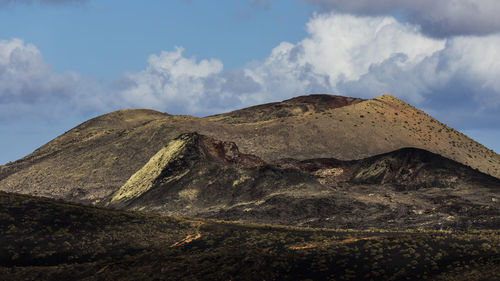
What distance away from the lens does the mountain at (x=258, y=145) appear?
336ft

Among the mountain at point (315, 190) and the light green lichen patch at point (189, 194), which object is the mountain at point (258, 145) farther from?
the light green lichen patch at point (189, 194)

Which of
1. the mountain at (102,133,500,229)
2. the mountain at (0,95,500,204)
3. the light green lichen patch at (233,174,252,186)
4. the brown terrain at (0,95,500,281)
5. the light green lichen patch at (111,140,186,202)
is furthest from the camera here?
the mountain at (0,95,500,204)

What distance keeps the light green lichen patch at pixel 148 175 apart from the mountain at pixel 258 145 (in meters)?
6.66

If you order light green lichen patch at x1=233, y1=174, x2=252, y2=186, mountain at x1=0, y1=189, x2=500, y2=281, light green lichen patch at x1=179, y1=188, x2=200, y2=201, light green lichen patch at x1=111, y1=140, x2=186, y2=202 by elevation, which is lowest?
mountain at x1=0, y1=189, x2=500, y2=281

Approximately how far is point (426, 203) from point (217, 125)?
201 ft

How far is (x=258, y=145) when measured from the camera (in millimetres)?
111062

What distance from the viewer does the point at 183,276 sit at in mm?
34062

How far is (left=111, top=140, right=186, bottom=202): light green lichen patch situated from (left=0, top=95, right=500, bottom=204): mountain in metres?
6.66

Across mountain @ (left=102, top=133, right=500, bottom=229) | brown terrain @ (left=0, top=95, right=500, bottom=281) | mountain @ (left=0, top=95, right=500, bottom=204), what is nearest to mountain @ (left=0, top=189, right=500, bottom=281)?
brown terrain @ (left=0, top=95, right=500, bottom=281)

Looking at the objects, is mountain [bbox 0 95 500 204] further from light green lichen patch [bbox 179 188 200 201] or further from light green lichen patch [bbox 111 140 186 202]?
light green lichen patch [bbox 179 188 200 201]

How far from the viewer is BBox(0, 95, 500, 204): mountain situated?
102438 millimetres

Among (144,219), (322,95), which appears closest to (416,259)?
(144,219)

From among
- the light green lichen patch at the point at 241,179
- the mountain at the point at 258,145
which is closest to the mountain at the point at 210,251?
the light green lichen patch at the point at 241,179

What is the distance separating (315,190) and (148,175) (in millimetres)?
27288
